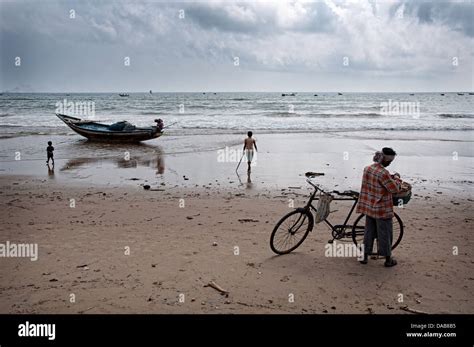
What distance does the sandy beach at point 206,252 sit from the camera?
15.7 ft

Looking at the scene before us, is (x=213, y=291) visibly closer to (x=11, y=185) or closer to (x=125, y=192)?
(x=125, y=192)

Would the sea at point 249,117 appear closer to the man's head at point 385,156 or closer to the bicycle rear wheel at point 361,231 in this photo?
the bicycle rear wheel at point 361,231

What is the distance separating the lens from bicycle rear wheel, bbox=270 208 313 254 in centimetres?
626

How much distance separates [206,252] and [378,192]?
288 centimetres

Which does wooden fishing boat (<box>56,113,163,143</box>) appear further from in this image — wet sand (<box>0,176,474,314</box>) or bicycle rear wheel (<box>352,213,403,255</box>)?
bicycle rear wheel (<box>352,213,403,255</box>)

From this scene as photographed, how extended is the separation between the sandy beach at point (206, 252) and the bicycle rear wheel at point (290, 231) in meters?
0.19

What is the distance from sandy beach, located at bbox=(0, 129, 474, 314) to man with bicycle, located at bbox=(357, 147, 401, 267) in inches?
15.3

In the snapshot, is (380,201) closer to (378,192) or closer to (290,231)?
(378,192)


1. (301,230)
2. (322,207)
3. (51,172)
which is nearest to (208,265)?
(301,230)

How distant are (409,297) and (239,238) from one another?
10.0ft

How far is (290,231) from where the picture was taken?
6340 mm

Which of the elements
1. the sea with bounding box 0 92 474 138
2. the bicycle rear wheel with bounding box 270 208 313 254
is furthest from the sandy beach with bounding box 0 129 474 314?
the sea with bounding box 0 92 474 138

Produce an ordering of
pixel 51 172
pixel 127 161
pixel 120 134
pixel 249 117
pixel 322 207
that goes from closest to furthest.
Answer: pixel 322 207
pixel 51 172
pixel 127 161
pixel 120 134
pixel 249 117

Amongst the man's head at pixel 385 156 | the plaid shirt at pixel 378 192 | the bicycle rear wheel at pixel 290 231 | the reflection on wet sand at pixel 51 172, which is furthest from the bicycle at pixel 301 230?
the reflection on wet sand at pixel 51 172
